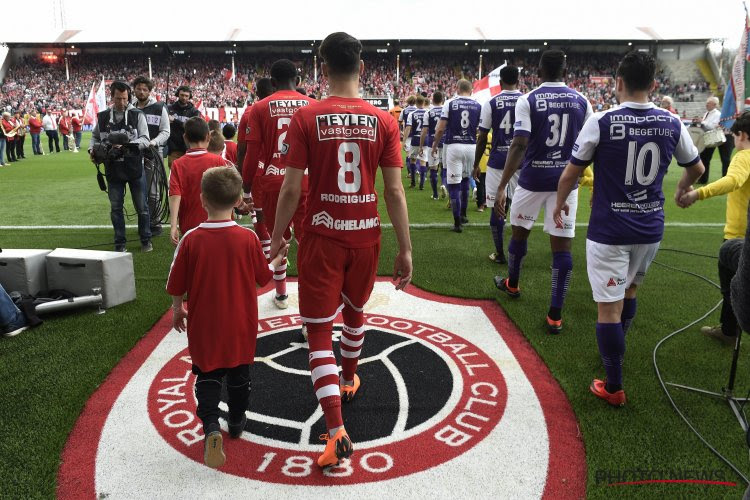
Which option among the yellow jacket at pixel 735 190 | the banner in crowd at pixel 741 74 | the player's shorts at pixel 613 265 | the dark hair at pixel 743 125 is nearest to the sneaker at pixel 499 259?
the yellow jacket at pixel 735 190

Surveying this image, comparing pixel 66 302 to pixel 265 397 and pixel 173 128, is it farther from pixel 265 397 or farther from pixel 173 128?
pixel 173 128

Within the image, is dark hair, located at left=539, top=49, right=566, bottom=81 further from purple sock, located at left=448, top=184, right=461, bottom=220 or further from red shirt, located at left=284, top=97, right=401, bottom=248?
purple sock, located at left=448, top=184, right=461, bottom=220

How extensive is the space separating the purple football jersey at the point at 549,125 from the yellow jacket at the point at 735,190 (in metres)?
1.25

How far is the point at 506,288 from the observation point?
221 inches

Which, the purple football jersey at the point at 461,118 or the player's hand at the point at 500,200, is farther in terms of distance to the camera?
the purple football jersey at the point at 461,118

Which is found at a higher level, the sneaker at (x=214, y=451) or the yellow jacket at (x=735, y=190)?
the yellow jacket at (x=735, y=190)

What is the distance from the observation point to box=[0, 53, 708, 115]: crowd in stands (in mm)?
53438

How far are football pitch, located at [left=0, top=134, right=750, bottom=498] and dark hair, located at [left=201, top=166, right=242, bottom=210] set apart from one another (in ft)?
5.51

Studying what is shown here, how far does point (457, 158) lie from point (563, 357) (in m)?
5.46

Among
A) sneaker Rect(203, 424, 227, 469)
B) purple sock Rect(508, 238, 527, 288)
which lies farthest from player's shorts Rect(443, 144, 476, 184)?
sneaker Rect(203, 424, 227, 469)

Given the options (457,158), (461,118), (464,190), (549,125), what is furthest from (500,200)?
(464,190)

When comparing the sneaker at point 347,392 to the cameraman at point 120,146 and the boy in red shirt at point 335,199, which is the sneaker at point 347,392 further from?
the cameraman at point 120,146

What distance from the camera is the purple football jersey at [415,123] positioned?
14180 millimetres

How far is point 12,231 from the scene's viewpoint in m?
8.93
